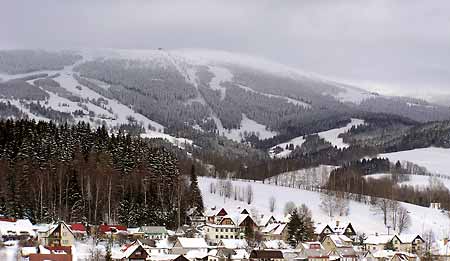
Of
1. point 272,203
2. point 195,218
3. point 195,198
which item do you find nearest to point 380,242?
point 195,218

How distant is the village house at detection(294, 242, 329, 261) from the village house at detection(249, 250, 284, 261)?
13.2ft

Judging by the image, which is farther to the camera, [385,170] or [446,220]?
[385,170]

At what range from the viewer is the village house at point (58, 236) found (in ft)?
222

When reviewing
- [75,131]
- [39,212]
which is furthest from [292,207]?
[39,212]

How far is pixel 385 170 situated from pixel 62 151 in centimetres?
11340

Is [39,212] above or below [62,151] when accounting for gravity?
below

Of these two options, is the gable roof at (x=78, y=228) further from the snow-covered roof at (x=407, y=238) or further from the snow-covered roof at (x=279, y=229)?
the snow-covered roof at (x=407, y=238)

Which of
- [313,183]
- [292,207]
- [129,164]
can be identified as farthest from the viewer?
[313,183]

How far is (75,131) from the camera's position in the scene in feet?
318

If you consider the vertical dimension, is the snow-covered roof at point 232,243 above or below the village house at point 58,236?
below

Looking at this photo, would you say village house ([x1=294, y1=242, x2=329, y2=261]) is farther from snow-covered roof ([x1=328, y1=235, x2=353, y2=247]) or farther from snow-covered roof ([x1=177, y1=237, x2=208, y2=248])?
snow-covered roof ([x1=177, y1=237, x2=208, y2=248])

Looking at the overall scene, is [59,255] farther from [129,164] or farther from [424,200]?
[424,200]

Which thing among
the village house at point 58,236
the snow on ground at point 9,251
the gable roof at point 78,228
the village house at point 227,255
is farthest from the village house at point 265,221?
the snow on ground at point 9,251

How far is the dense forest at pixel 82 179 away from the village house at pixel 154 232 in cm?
288
